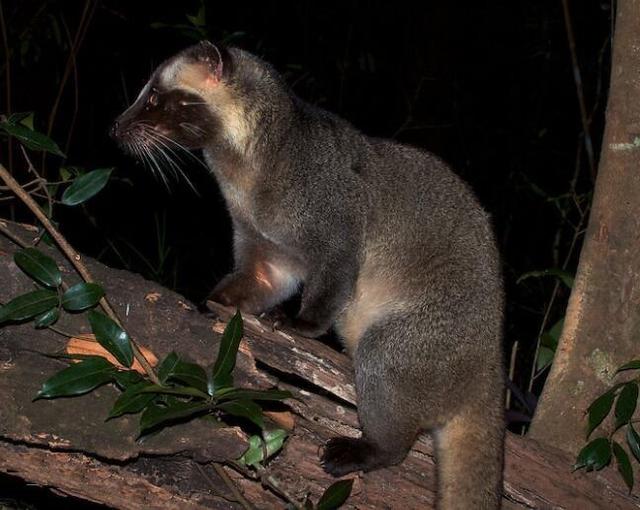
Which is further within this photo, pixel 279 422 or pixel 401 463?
pixel 401 463

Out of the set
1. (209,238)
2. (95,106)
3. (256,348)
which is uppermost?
(256,348)

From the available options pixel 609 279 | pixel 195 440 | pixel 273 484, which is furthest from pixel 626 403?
pixel 195 440

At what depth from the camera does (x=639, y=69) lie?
13.7 ft

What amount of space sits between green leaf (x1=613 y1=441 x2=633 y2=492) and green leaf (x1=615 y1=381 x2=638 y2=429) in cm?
12

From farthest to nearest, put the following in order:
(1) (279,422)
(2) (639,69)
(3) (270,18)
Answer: (3) (270,18) < (2) (639,69) < (1) (279,422)

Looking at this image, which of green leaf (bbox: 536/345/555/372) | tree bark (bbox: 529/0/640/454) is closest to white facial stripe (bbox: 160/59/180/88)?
tree bark (bbox: 529/0/640/454)

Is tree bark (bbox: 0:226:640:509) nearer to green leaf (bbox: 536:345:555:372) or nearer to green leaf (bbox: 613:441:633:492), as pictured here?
green leaf (bbox: 613:441:633:492)

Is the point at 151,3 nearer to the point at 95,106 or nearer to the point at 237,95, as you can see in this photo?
the point at 95,106

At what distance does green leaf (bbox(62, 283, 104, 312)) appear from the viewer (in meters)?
3.19

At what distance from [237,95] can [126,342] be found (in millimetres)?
1616

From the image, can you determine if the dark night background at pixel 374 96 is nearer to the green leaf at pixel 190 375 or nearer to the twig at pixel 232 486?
the twig at pixel 232 486

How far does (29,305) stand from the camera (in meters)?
3.15

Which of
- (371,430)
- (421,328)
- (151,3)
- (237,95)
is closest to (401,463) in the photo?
(371,430)

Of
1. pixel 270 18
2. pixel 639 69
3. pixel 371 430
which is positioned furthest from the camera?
pixel 270 18
